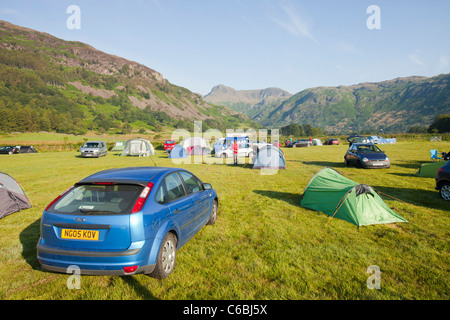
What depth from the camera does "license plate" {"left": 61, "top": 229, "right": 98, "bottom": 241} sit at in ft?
11.2

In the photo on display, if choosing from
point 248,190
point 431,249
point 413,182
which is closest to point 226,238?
point 431,249

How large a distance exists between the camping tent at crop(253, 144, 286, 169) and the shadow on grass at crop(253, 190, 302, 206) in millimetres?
6125

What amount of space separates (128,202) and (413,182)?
14077 millimetres

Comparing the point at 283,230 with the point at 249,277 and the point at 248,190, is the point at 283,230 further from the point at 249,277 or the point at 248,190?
the point at 248,190

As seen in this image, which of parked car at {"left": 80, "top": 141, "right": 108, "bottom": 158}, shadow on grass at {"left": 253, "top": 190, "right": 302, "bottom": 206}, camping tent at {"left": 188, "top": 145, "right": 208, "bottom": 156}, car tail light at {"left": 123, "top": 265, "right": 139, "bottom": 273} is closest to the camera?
car tail light at {"left": 123, "top": 265, "right": 139, "bottom": 273}

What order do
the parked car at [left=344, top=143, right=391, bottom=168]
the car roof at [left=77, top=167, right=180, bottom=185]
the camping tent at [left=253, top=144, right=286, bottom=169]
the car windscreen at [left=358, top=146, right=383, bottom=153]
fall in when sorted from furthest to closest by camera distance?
the car windscreen at [left=358, top=146, right=383, bottom=153] → the camping tent at [left=253, top=144, right=286, bottom=169] → the parked car at [left=344, top=143, right=391, bottom=168] → the car roof at [left=77, top=167, right=180, bottom=185]

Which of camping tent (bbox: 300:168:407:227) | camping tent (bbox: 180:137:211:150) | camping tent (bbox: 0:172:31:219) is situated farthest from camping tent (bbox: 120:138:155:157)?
camping tent (bbox: 300:168:407:227)

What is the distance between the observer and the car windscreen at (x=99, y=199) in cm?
359

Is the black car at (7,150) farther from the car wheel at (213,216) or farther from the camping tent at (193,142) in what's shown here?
the car wheel at (213,216)

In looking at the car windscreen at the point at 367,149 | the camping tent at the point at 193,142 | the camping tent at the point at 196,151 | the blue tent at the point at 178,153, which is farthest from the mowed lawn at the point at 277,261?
the camping tent at the point at 193,142

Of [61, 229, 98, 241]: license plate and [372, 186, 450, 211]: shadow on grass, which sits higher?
[61, 229, 98, 241]: license plate

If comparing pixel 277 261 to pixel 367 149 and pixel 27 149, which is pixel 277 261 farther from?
pixel 27 149

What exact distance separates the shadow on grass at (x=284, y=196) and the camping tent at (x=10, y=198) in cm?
892

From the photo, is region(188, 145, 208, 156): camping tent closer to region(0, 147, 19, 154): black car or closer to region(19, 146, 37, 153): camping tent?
region(19, 146, 37, 153): camping tent
